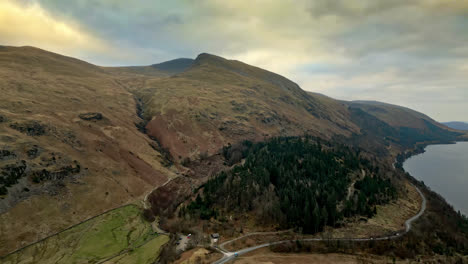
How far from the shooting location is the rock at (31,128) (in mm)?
121606

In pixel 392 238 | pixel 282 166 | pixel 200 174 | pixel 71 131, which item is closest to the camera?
pixel 392 238

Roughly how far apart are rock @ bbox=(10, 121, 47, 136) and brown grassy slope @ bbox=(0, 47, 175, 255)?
130 centimetres

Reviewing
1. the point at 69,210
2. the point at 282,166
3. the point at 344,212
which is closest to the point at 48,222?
the point at 69,210

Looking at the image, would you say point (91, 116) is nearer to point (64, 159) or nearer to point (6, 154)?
point (64, 159)

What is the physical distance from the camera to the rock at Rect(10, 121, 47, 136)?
12161 cm

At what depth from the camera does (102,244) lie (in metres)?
92.1

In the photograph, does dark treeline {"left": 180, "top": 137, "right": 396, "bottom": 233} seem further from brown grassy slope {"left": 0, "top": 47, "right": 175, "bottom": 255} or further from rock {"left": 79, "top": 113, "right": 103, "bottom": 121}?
rock {"left": 79, "top": 113, "right": 103, "bottom": 121}

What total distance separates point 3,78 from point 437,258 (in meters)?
271

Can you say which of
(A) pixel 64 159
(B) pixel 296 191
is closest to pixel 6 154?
(A) pixel 64 159

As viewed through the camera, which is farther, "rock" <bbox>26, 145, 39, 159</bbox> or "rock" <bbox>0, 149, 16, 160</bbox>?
"rock" <bbox>26, 145, 39, 159</bbox>

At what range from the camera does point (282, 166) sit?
153 meters

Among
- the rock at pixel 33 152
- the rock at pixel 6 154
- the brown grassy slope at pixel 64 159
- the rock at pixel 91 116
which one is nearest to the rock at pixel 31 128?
the brown grassy slope at pixel 64 159

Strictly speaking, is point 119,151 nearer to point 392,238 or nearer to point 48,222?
point 48,222

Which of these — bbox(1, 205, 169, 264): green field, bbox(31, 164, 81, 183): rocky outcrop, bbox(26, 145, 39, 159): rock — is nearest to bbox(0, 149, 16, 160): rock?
bbox(26, 145, 39, 159): rock
